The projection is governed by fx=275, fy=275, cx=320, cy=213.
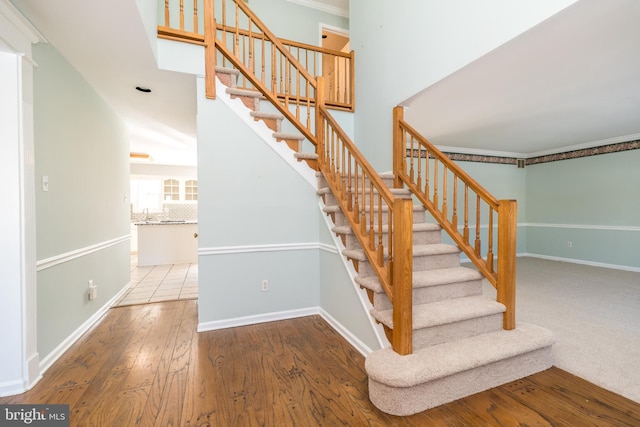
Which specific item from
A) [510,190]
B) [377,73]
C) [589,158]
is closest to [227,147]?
[377,73]

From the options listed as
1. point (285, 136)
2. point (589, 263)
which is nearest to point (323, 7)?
point (285, 136)

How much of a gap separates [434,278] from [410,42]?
2.33 metres

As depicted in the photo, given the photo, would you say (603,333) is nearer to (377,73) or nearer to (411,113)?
(411,113)

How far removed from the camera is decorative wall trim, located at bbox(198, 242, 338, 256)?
263 centimetres

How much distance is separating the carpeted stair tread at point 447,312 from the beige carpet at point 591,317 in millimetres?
617

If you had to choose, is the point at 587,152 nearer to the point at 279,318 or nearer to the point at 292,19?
the point at 292,19

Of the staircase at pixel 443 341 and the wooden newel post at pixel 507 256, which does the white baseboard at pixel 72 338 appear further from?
the wooden newel post at pixel 507 256

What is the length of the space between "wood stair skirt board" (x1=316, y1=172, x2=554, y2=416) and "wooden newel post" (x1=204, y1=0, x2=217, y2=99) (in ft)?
5.97

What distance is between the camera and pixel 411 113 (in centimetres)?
336

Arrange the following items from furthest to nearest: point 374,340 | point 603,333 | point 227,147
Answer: point 227,147
point 603,333
point 374,340

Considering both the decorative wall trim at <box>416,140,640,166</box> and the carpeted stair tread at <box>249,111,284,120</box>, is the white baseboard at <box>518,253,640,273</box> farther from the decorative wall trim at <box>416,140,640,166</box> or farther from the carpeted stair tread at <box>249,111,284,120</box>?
the carpeted stair tread at <box>249,111,284,120</box>

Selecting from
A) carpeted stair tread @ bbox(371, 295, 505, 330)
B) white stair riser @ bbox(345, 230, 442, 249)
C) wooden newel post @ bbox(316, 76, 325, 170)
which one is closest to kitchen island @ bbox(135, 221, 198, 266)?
Answer: wooden newel post @ bbox(316, 76, 325, 170)

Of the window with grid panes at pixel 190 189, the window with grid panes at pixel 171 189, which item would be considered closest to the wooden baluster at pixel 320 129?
the window with grid panes at pixel 190 189

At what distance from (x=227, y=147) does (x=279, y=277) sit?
141 centimetres
